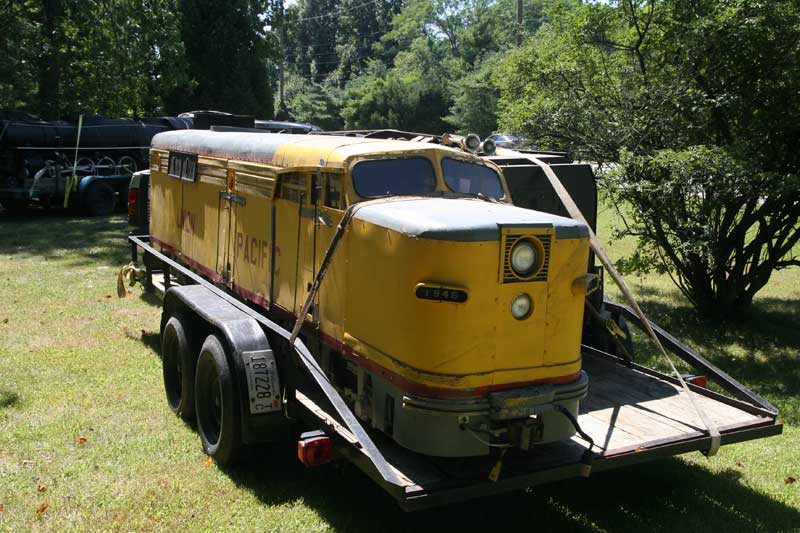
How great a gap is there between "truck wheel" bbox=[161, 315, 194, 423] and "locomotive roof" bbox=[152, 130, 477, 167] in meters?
1.66

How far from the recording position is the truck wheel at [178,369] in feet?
21.7

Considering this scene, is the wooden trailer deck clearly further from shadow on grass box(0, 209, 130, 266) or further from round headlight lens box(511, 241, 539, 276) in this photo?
shadow on grass box(0, 209, 130, 266)

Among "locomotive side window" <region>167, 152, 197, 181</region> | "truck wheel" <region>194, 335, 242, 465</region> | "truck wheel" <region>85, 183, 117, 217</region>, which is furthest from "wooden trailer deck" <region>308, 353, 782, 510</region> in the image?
"truck wheel" <region>85, 183, 117, 217</region>

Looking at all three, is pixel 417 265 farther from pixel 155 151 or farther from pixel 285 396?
pixel 155 151

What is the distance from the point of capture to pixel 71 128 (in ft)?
68.8

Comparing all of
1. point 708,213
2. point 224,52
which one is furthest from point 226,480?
point 224,52

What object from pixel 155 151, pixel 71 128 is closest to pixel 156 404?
pixel 155 151

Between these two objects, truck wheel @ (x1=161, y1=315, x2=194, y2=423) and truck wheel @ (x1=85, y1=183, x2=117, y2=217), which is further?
truck wheel @ (x1=85, y1=183, x2=117, y2=217)

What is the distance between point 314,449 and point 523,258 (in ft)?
5.60

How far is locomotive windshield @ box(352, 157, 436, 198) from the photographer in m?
5.39

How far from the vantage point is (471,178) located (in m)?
5.83

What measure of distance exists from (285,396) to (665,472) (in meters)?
3.08

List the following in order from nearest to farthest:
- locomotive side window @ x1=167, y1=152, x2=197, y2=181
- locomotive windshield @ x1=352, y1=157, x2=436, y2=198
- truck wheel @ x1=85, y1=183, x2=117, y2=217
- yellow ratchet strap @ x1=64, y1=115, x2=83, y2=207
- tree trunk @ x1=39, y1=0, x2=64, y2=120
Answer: locomotive windshield @ x1=352, y1=157, x2=436, y2=198
locomotive side window @ x1=167, y1=152, x2=197, y2=181
yellow ratchet strap @ x1=64, y1=115, x2=83, y2=207
truck wheel @ x1=85, y1=183, x2=117, y2=217
tree trunk @ x1=39, y1=0, x2=64, y2=120

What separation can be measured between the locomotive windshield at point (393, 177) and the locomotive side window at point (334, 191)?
0.16 m
